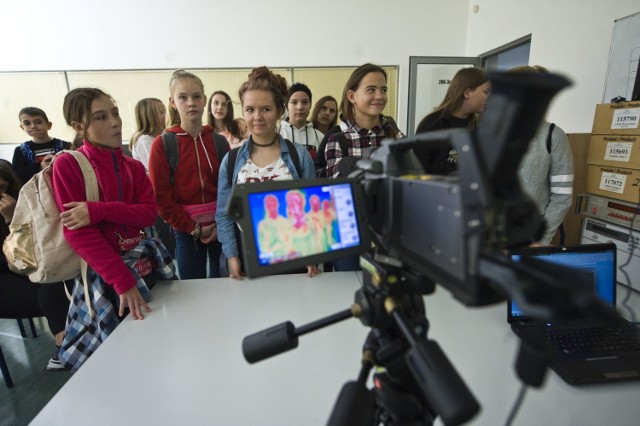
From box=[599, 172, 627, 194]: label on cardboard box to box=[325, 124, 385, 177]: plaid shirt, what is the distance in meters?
1.28

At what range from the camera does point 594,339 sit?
3.14ft

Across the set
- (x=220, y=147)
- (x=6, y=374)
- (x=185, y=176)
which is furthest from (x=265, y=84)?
(x=6, y=374)

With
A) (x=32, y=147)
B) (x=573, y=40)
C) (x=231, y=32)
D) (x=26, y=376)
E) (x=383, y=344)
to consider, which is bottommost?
(x=26, y=376)

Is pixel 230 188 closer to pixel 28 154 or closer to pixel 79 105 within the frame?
pixel 79 105

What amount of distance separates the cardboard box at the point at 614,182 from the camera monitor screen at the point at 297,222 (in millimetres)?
1837

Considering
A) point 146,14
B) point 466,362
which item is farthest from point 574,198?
point 146,14

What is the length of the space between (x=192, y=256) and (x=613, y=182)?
7.68ft

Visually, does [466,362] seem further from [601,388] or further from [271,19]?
[271,19]

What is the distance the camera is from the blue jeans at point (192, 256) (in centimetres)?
175

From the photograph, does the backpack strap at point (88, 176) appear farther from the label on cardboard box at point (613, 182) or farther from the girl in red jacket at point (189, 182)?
the label on cardboard box at point (613, 182)

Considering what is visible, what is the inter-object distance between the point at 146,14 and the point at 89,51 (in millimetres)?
933

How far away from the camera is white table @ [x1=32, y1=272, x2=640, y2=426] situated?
2.50 ft

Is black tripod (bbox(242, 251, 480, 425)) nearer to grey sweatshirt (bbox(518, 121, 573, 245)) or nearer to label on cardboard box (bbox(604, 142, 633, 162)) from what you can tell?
grey sweatshirt (bbox(518, 121, 573, 245))

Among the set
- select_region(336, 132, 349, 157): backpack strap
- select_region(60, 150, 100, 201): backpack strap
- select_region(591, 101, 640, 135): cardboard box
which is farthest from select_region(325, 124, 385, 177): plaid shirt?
select_region(591, 101, 640, 135): cardboard box
